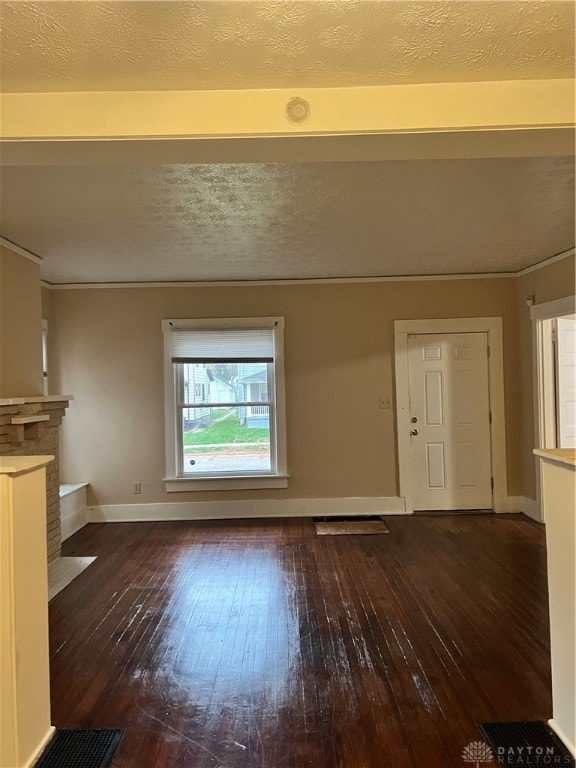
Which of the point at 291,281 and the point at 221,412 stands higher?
the point at 291,281

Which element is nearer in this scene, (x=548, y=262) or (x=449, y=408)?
(x=548, y=262)

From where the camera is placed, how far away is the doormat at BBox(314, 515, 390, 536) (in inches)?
190

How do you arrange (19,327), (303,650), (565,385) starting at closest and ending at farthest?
(303,650), (19,327), (565,385)

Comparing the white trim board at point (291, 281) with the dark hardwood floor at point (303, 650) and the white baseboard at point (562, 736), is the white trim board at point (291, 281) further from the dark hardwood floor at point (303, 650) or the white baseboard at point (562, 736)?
the white baseboard at point (562, 736)

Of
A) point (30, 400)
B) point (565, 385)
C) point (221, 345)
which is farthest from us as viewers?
point (221, 345)

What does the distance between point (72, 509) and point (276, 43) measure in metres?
4.73

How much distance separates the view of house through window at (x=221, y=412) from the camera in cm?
542

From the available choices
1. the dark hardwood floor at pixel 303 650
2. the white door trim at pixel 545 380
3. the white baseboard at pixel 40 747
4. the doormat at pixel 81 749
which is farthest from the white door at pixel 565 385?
the white baseboard at pixel 40 747

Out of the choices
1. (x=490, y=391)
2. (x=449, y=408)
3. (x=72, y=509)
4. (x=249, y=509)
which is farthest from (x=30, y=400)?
(x=490, y=391)

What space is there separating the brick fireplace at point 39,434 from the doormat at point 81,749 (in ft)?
6.85

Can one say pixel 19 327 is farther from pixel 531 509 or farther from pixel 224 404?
pixel 531 509

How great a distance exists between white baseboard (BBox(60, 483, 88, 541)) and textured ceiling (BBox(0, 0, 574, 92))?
13.2 ft

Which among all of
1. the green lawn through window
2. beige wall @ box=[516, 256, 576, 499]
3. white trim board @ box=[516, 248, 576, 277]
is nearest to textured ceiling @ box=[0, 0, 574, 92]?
white trim board @ box=[516, 248, 576, 277]

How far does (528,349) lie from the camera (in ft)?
17.0
